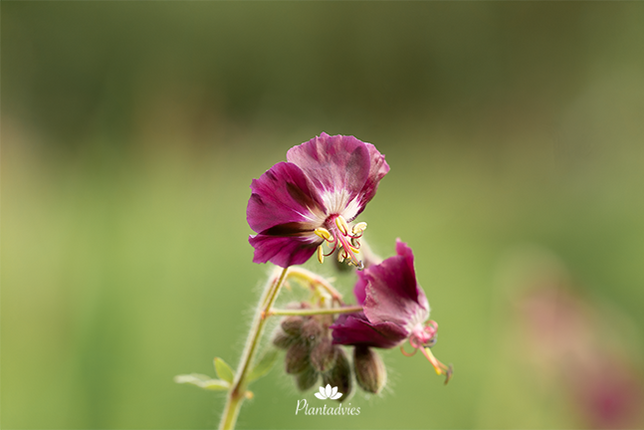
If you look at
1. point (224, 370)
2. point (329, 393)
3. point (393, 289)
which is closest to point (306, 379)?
point (329, 393)

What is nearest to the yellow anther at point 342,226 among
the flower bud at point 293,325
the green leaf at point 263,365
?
A: the flower bud at point 293,325

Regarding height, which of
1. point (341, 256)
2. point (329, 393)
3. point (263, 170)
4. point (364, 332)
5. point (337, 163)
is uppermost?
point (263, 170)

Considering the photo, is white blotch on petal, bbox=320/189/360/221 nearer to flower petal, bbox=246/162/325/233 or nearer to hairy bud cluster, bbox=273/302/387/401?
flower petal, bbox=246/162/325/233

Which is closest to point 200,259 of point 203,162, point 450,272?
point 450,272

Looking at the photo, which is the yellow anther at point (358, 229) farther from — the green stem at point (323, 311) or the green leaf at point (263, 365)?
the green leaf at point (263, 365)

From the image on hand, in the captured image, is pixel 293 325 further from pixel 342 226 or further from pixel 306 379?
pixel 342 226

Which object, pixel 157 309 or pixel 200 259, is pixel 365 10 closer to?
pixel 200 259
